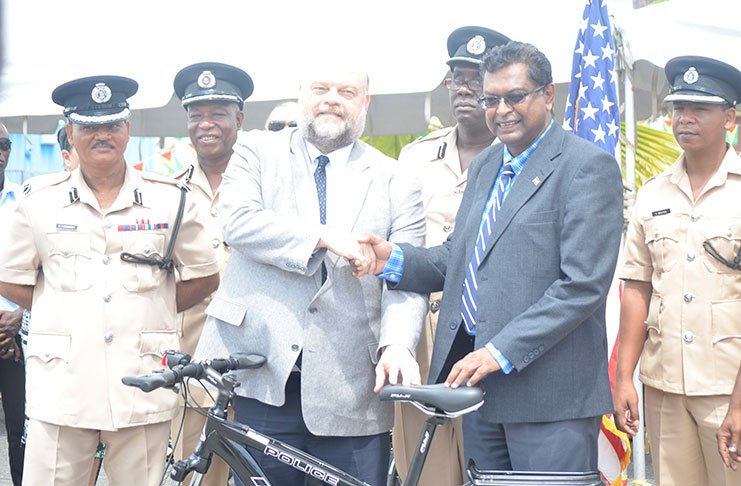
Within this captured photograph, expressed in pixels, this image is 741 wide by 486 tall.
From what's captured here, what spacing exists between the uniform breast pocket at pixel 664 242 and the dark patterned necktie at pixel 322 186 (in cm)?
146

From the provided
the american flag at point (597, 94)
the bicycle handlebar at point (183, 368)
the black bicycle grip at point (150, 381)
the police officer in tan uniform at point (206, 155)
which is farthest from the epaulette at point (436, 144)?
the black bicycle grip at point (150, 381)

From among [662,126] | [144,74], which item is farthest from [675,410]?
[662,126]

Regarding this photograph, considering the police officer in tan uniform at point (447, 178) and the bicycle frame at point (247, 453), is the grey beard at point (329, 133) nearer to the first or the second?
the police officer in tan uniform at point (447, 178)

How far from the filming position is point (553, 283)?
271 cm

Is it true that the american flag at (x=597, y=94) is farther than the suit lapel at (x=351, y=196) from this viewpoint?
Yes

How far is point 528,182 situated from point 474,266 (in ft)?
1.10

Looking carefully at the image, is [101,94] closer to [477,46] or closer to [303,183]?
[303,183]

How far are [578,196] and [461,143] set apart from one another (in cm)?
147

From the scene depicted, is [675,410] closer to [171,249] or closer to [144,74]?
[171,249]

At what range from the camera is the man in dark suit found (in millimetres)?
2664

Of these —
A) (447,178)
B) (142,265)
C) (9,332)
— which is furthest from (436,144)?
(9,332)

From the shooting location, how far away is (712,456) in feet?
11.4

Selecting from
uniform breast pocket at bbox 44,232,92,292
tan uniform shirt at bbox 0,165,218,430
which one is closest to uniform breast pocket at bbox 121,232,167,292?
tan uniform shirt at bbox 0,165,218,430

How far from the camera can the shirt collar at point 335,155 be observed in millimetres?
3166
